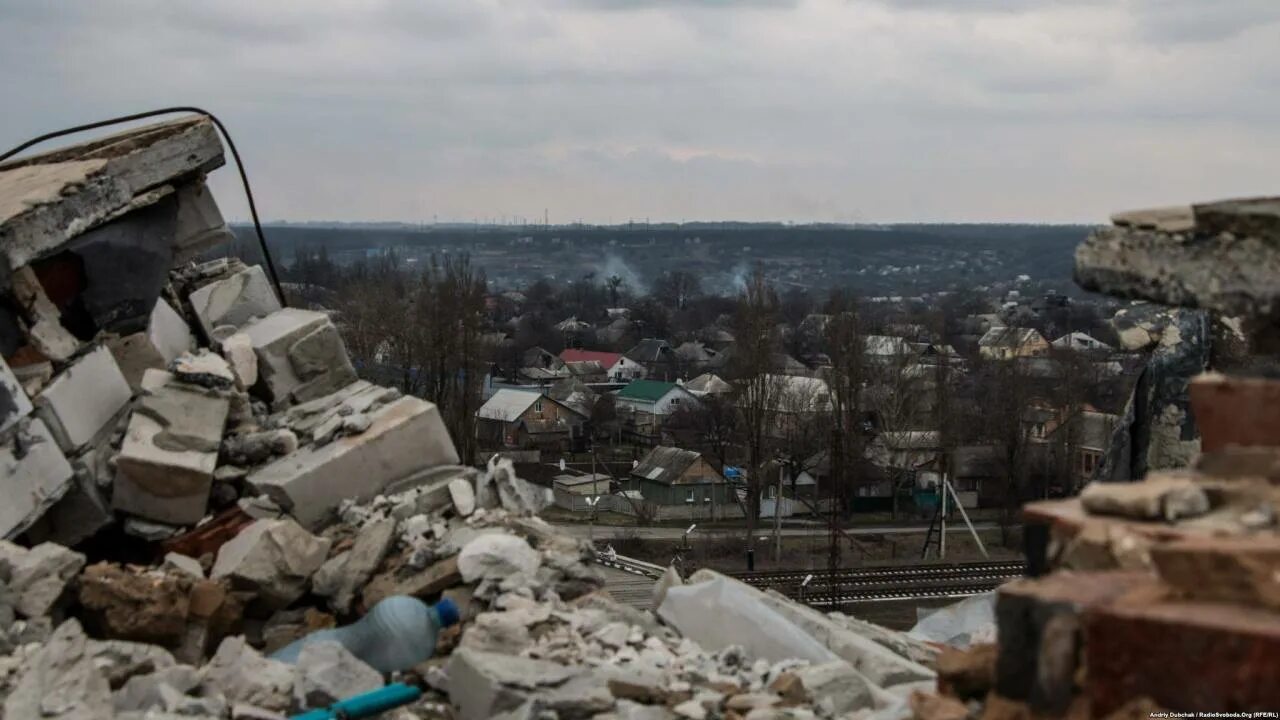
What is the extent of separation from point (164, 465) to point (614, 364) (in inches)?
2112

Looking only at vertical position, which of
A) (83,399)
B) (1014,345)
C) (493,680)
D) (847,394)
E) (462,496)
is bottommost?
(1014,345)

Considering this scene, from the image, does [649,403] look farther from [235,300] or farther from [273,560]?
[273,560]

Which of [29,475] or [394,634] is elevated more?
[29,475]

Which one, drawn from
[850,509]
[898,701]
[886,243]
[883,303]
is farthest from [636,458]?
[886,243]

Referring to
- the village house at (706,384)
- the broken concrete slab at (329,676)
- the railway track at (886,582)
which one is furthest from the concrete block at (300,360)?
the village house at (706,384)

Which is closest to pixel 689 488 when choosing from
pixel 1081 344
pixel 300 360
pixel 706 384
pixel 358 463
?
pixel 706 384

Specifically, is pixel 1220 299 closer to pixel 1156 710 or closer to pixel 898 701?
pixel 1156 710

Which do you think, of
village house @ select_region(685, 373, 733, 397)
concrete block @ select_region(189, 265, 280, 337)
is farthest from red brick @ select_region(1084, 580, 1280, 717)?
village house @ select_region(685, 373, 733, 397)

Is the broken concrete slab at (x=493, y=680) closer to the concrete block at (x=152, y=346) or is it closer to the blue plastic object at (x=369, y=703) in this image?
the blue plastic object at (x=369, y=703)

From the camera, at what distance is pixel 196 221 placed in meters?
6.34

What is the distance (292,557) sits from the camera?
16.5ft

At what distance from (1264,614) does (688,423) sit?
1458 inches

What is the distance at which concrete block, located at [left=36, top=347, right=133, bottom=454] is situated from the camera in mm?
5398

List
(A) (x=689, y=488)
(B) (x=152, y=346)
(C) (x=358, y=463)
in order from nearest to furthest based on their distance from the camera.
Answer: (C) (x=358, y=463) → (B) (x=152, y=346) → (A) (x=689, y=488)
